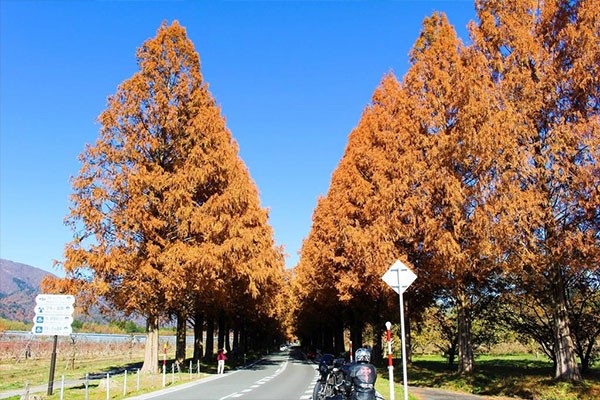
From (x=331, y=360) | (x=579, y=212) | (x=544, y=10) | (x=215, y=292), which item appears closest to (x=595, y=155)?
(x=579, y=212)

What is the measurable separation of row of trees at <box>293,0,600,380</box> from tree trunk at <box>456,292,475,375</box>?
5 cm

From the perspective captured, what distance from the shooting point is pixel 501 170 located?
1288 cm

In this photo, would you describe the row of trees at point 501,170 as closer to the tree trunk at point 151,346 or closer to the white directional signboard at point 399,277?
the white directional signboard at point 399,277

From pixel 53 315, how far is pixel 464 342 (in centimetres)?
1453

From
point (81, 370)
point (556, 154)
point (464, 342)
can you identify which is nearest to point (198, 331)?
point (81, 370)

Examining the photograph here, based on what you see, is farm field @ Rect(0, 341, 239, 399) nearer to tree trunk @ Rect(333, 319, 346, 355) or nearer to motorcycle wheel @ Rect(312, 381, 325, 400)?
motorcycle wheel @ Rect(312, 381, 325, 400)

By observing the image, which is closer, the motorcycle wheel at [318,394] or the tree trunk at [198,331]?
the motorcycle wheel at [318,394]

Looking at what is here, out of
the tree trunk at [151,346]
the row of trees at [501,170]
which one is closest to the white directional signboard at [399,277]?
the row of trees at [501,170]

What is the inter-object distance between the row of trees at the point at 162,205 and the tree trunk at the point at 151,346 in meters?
0.04

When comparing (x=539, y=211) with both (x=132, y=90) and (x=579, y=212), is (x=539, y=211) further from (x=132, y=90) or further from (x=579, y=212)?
(x=132, y=90)

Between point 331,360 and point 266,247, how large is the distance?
12.5m

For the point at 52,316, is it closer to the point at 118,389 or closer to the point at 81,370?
the point at 118,389

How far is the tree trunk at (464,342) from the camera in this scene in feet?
56.5

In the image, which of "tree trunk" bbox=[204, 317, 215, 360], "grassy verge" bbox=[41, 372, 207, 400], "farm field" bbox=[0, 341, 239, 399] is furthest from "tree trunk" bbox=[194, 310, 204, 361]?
"grassy verge" bbox=[41, 372, 207, 400]
